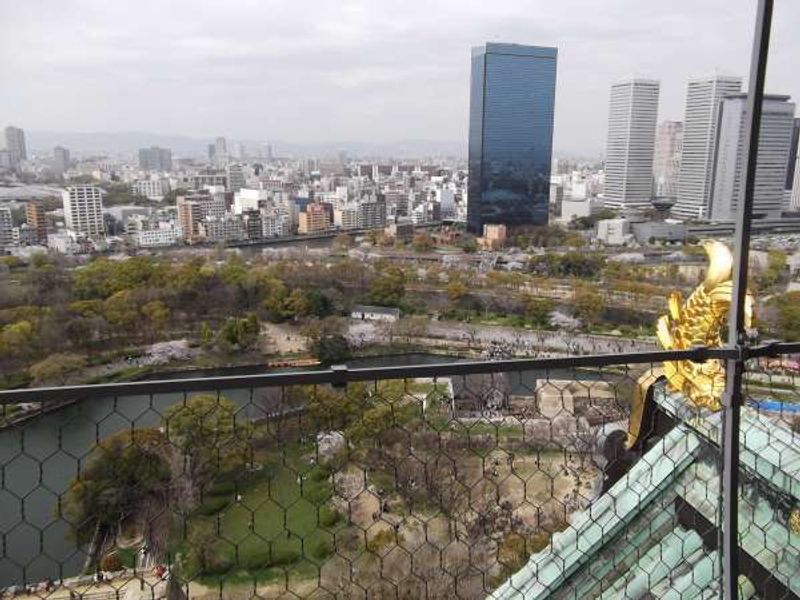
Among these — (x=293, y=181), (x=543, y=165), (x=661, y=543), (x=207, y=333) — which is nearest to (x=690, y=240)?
(x=543, y=165)

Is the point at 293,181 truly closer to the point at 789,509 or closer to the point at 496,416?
the point at 496,416

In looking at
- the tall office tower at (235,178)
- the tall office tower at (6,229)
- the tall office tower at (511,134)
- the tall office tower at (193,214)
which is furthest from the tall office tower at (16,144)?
the tall office tower at (511,134)

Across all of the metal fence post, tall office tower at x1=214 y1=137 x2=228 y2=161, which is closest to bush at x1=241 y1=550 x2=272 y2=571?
the metal fence post

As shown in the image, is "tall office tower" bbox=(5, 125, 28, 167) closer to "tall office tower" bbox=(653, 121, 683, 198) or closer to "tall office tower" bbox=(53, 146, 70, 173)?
"tall office tower" bbox=(53, 146, 70, 173)

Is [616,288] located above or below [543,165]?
below

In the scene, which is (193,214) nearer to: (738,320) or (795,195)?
(795,195)

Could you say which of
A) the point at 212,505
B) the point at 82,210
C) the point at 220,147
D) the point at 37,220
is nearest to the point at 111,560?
the point at 212,505

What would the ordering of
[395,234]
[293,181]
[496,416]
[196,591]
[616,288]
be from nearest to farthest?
[196,591], [496,416], [616,288], [395,234], [293,181]
